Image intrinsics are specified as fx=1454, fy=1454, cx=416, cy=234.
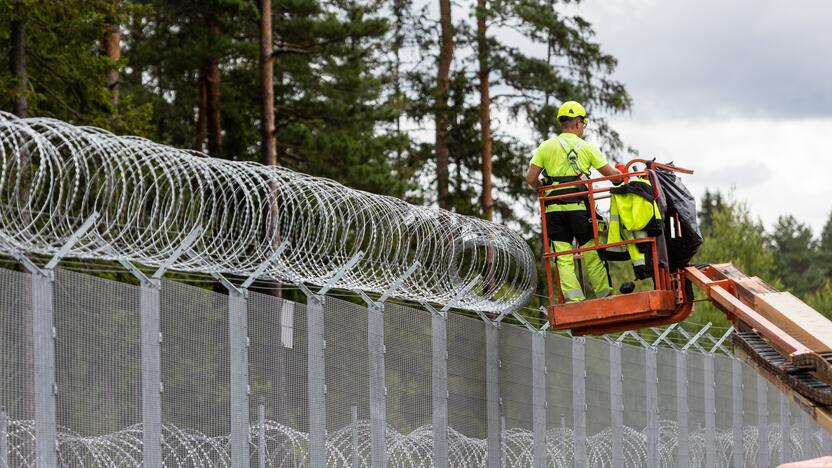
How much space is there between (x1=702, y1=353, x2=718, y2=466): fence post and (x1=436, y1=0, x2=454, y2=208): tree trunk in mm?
15725

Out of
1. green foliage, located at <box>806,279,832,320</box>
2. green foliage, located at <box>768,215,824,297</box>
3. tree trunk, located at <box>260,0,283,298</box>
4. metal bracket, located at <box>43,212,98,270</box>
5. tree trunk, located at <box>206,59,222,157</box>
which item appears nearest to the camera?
Result: metal bracket, located at <box>43,212,98,270</box>

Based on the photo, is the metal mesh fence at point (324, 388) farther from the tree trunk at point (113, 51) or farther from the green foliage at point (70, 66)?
the tree trunk at point (113, 51)

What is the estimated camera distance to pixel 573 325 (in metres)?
11.4

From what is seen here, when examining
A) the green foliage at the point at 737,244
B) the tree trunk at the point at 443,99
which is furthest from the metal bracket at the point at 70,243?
the green foliage at the point at 737,244

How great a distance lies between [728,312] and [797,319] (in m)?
0.86

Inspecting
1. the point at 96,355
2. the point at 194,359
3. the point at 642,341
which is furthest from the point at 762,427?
the point at 96,355

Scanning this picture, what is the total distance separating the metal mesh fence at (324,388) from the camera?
8.90 meters

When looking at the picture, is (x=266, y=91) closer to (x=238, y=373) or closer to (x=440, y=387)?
(x=440, y=387)

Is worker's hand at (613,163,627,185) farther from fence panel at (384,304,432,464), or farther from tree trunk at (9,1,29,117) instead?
tree trunk at (9,1,29,117)

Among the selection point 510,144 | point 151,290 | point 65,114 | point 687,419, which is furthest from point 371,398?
point 510,144

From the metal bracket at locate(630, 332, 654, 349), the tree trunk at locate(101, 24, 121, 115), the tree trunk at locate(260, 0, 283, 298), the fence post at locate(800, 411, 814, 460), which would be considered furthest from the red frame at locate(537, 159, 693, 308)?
the tree trunk at locate(101, 24, 121, 115)

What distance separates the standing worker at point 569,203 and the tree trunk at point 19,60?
10784mm

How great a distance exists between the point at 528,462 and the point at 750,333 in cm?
452

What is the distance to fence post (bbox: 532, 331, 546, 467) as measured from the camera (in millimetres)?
13891
